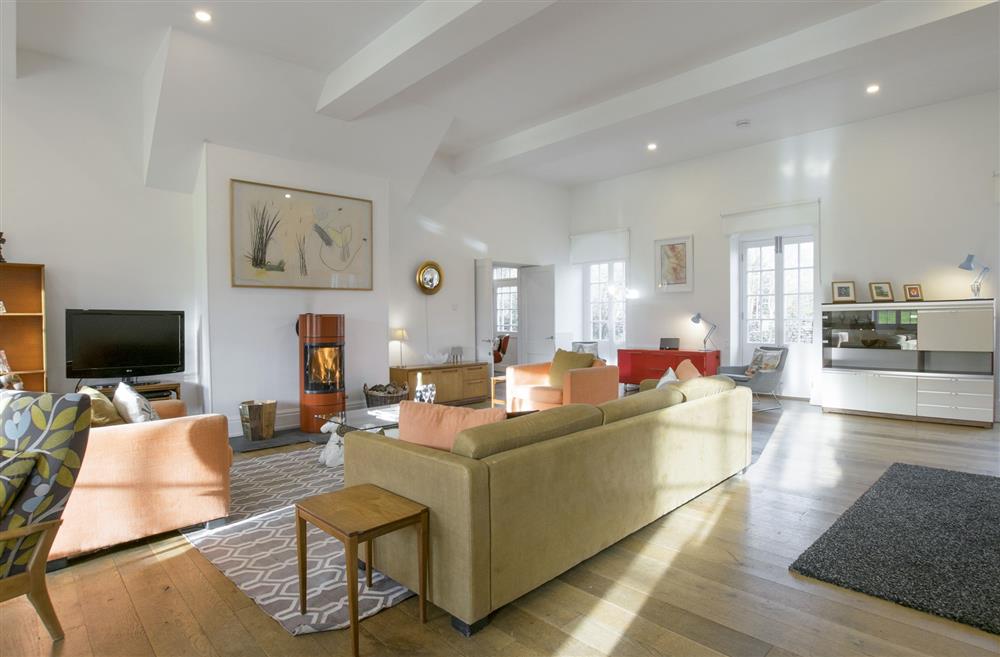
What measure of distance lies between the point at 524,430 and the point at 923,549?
2252 mm

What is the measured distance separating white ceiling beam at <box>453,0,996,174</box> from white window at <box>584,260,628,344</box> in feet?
10.6

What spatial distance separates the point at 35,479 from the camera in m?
1.97

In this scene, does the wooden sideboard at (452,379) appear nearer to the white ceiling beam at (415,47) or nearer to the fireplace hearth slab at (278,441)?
the fireplace hearth slab at (278,441)

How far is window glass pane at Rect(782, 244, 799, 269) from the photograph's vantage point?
7.56 m

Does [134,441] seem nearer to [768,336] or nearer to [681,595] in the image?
[681,595]

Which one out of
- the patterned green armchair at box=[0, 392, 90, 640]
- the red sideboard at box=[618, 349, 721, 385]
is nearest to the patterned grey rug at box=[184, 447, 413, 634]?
the patterned green armchair at box=[0, 392, 90, 640]

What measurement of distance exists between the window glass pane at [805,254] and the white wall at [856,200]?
0.38 meters

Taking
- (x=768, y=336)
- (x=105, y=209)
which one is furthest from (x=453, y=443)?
(x=768, y=336)

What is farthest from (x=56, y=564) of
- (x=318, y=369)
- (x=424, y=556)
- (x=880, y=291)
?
(x=880, y=291)

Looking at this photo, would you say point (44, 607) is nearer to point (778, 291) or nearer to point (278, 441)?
point (278, 441)

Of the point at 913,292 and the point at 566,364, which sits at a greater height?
the point at 913,292

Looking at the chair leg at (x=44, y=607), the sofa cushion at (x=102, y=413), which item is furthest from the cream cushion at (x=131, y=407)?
the chair leg at (x=44, y=607)

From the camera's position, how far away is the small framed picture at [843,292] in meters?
6.59

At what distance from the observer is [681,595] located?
2.36 meters
